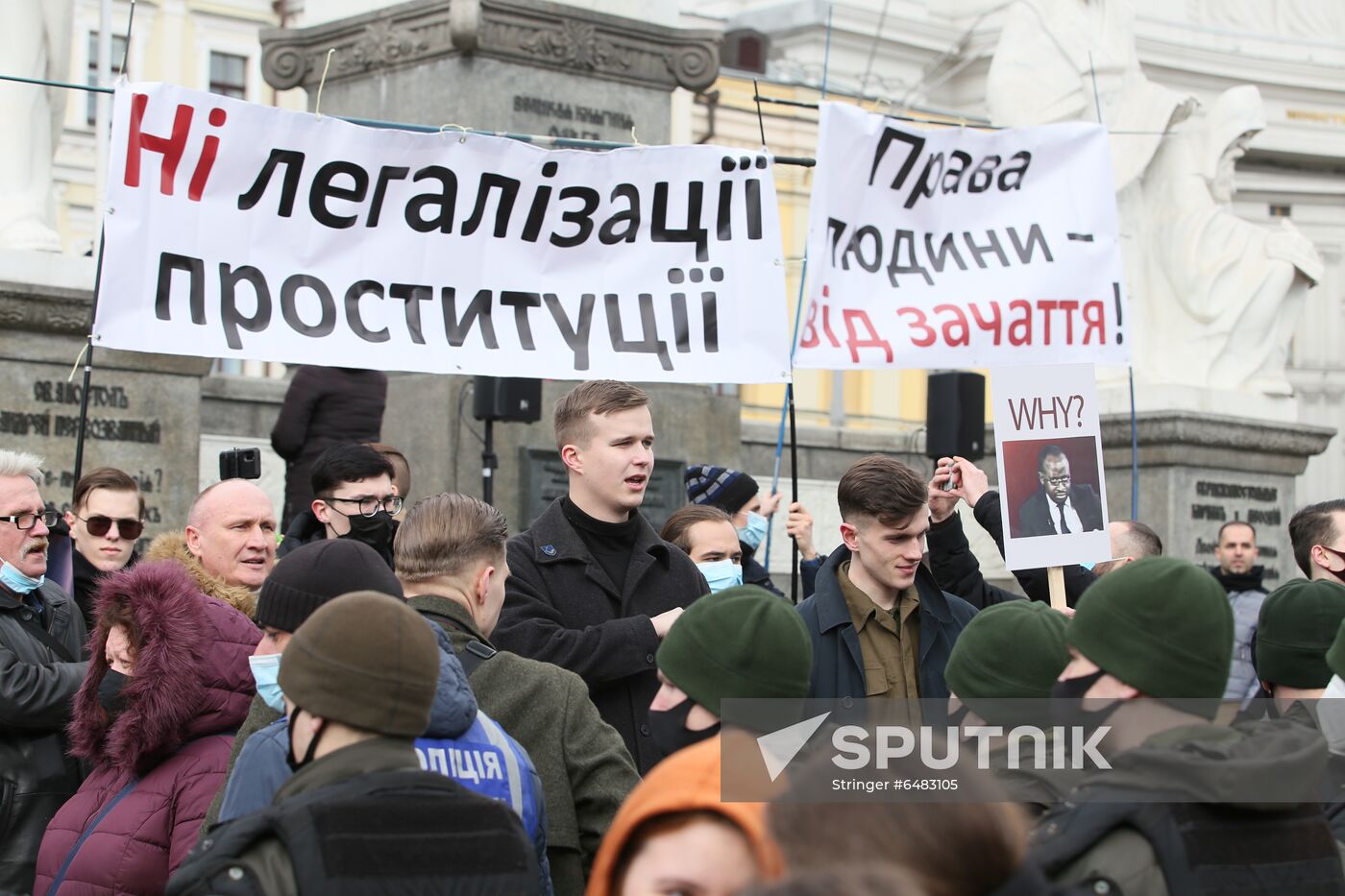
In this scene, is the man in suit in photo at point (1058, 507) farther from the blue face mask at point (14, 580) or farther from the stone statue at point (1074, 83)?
the stone statue at point (1074, 83)

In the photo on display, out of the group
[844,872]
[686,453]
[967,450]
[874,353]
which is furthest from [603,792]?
[967,450]

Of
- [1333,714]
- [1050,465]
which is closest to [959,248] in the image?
[1050,465]

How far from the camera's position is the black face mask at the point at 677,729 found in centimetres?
347

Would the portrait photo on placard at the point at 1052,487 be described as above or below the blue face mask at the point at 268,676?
above

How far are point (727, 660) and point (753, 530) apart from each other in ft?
14.4

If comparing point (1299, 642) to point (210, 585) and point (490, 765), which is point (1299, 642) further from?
point (210, 585)

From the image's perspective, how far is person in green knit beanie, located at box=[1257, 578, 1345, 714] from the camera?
4719 mm

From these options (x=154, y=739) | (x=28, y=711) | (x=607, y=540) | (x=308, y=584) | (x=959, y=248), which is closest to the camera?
(x=308, y=584)

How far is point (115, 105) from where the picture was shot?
620 centimetres

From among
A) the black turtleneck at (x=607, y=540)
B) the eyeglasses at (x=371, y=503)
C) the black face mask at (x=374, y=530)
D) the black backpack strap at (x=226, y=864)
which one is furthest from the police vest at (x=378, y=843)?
the eyeglasses at (x=371, y=503)

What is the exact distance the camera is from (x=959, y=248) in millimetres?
7613

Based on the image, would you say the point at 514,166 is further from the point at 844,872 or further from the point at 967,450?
the point at 967,450

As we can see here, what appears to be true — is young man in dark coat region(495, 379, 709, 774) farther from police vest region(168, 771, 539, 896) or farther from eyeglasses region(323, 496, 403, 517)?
police vest region(168, 771, 539, 896)

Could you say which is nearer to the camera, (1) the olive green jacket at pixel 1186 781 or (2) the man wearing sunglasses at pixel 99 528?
(1) the olive green jacket at pixel 1186 781
